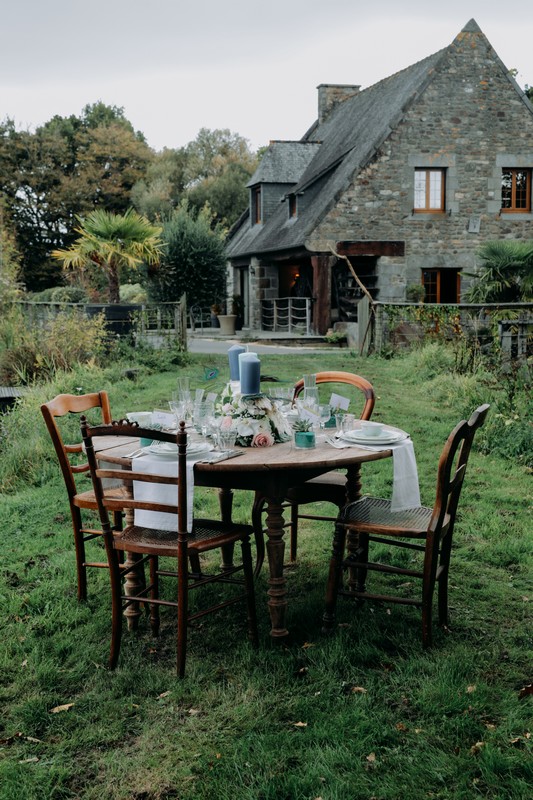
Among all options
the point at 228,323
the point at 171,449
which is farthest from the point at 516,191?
the point at 171,449

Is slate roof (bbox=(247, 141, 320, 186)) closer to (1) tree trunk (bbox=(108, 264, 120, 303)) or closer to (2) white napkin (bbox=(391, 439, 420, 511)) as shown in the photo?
(1) tree trunk (bbox=(108, 264, 120, 303))

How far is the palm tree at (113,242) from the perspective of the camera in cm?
1473

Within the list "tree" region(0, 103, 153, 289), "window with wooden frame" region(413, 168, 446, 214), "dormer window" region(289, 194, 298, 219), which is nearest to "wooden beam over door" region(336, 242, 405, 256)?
"window with wooden frame" region(413, 168, 446, 214)

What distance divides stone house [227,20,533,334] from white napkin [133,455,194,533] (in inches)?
649

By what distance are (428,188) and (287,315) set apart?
5.54m

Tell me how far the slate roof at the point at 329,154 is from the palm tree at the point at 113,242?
6.04 m

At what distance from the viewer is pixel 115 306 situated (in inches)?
558

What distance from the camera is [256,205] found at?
2675 centimetres

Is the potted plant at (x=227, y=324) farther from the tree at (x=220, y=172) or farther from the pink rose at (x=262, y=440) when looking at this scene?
the pink rose at (x=262, y=440)

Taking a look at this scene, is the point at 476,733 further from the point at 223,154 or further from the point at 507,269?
the point at 223,154

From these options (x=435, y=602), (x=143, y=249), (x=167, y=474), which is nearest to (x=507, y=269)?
(x=143, y=249)

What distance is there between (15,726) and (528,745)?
6.91 feet

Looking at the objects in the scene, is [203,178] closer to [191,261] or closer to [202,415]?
[191,261]

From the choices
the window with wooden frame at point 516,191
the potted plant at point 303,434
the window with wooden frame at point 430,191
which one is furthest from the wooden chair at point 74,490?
the window with wooden frame at point 516,191
